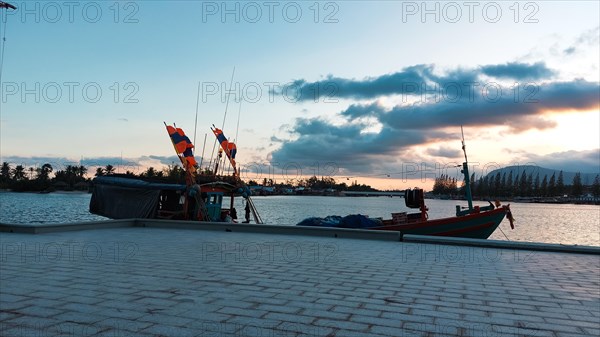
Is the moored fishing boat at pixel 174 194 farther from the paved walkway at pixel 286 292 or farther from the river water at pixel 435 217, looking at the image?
the river water at pixel 435 217

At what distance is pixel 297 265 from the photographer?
7613mm

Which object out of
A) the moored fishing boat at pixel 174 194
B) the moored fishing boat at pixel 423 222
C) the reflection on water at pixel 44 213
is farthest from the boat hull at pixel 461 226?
the reflection on water at pixel 44 213

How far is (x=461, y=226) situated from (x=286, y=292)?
14580 mm

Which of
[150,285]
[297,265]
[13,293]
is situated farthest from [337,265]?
[13,293]

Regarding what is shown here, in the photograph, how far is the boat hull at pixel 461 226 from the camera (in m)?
17.0

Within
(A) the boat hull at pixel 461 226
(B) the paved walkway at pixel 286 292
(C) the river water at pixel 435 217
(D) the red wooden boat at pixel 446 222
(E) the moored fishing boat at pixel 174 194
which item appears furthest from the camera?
(C) the river water at pixel 435 217

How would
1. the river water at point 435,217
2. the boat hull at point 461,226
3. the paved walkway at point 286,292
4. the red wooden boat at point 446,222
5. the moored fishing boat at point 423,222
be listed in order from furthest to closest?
the river water at point 435,217 < the red wooden boat at point 446,222 < the boat hull at point 461,226 < the moored fishing boat at point 423,222 < the paved walkway at point 286,292

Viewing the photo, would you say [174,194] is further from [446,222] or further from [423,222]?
[446,222]

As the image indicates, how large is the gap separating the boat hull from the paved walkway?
712cm

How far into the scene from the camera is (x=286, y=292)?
5.51m

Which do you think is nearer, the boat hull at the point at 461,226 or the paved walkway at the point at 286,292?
the paved walkway at the point at 286,292

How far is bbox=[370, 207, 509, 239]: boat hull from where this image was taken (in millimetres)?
17031

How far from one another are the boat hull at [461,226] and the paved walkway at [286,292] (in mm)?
7116

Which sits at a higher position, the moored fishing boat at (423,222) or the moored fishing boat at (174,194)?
the moored fishing boat at (174,194)
